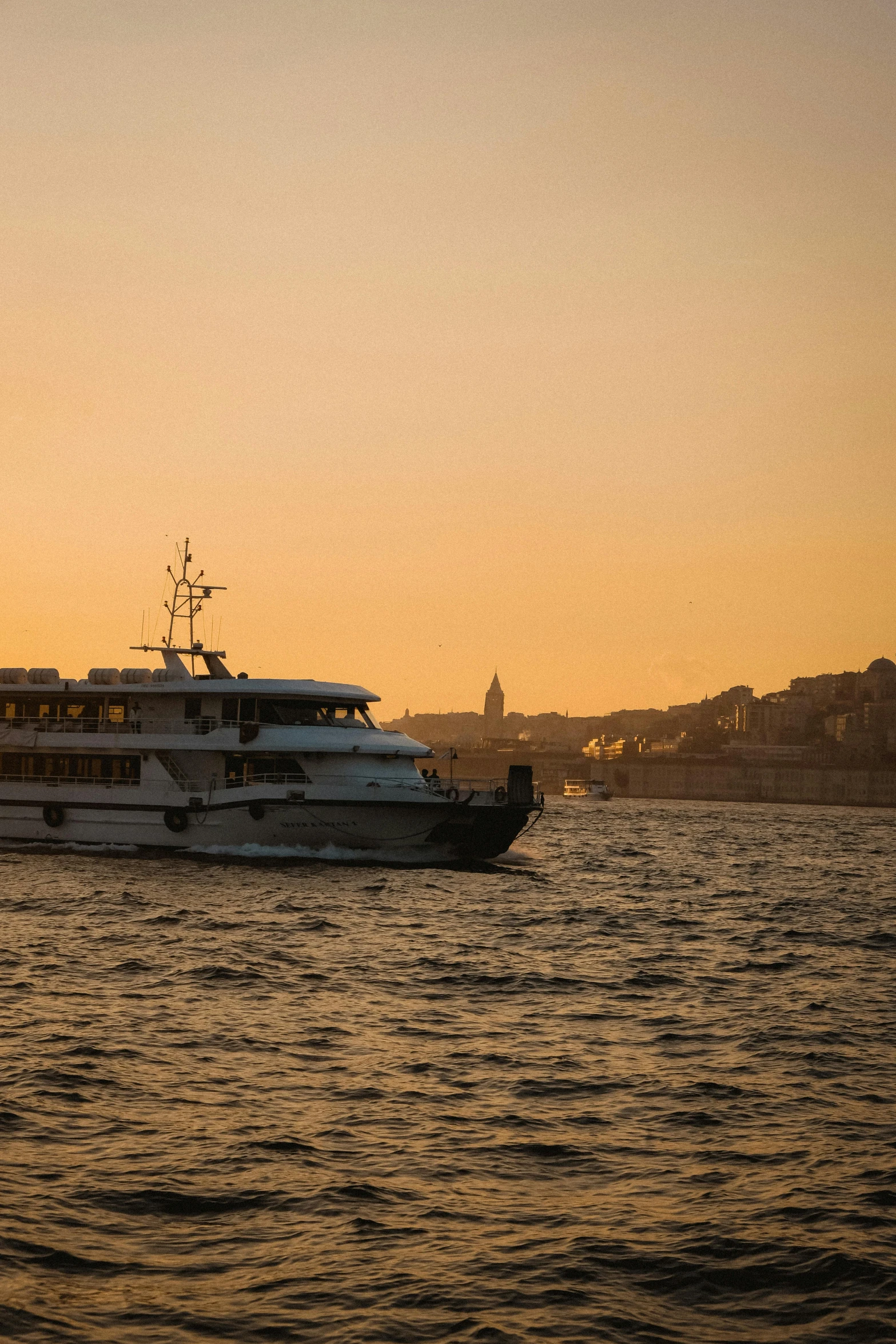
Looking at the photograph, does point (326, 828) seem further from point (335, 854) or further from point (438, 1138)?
point (438, 1138)

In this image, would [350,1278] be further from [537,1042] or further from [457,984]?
[457,984]

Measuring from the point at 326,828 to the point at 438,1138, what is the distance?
99.4 ft

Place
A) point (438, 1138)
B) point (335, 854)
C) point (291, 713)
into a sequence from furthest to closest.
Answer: point (291, 713) → point (335, 854) → point (438, 1138)

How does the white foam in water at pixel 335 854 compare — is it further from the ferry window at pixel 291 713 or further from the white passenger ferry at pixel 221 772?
the ferry window at pixel 291 713

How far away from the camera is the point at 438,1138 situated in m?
12.3

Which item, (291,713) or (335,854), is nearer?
(335,854)

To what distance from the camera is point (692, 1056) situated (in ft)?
53.4

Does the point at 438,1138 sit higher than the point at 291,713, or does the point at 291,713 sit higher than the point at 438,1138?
the point at 291,713

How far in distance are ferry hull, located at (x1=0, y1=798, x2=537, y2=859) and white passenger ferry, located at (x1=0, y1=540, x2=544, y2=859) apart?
0.05m

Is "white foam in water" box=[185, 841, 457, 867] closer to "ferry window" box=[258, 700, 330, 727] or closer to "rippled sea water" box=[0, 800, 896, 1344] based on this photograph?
"ferry window" box=[258, 700, 330, 727]

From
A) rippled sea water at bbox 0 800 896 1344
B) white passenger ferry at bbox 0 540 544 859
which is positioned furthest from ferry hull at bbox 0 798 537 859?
rippled sea water at bbox 0 800 896 1344

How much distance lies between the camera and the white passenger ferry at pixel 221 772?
4241 cm

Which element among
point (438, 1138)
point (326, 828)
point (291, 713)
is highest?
point (291, 713)

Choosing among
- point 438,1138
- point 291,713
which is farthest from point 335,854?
point 438,1138
